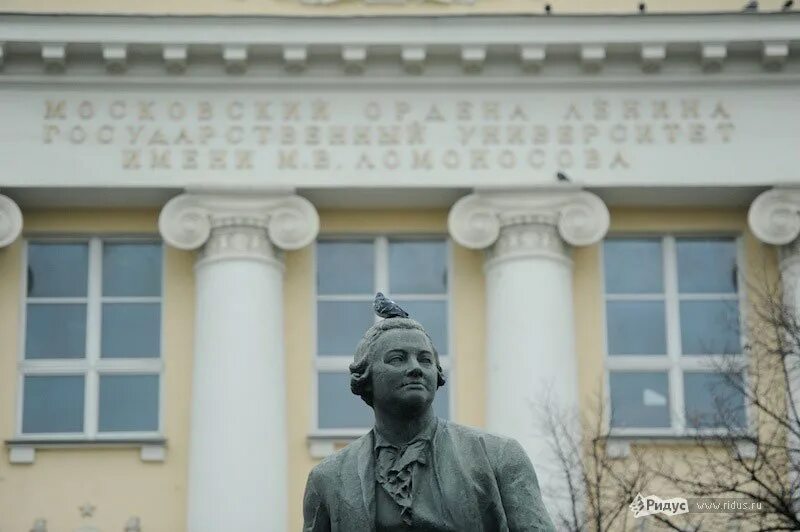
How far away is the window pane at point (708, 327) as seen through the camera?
1190 inches

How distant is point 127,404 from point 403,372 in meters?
22.6

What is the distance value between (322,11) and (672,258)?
5505mm

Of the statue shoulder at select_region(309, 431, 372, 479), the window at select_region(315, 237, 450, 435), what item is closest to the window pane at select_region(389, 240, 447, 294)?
the window at select_region(315, 237, 450, 435)

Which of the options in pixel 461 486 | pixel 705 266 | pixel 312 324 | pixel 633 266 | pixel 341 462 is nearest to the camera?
pixel 461 486

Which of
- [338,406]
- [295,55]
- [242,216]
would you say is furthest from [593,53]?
[338,406]

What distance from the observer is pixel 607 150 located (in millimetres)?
30234

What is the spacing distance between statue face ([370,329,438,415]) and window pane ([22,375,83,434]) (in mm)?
22445

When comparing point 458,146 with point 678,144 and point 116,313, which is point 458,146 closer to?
point 678,144

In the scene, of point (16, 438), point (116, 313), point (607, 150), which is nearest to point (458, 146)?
point (607, 150)

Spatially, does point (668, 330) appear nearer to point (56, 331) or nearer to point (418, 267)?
point (418, 267)

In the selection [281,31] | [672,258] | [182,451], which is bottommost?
[182,451]

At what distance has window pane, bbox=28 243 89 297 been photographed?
3028 cm

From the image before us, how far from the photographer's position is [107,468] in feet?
97.7

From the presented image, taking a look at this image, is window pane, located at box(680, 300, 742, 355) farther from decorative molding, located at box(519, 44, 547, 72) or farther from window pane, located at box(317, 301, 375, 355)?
window pane, located at box(317, 301, 375, 355)
